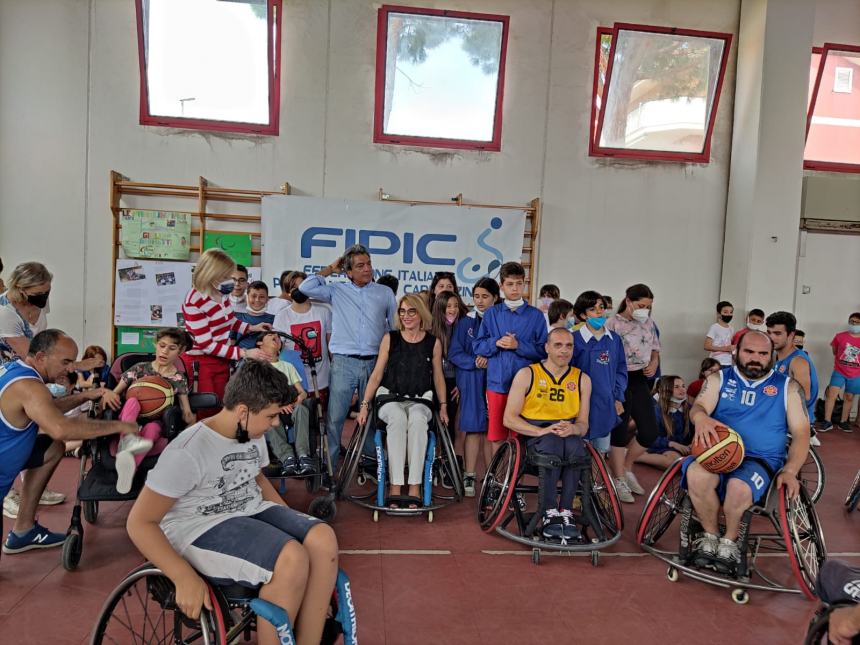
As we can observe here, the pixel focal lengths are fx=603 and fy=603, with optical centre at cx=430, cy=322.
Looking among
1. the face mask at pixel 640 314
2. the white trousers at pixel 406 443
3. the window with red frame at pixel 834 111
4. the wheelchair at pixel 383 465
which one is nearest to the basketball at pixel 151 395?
the wheelchair at pixel 383 465

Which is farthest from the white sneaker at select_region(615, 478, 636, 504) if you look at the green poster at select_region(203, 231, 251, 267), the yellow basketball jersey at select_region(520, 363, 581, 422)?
the green poster at select_region(203, 231, 251, 267)

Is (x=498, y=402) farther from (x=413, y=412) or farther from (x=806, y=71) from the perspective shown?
(x=806, y=71)

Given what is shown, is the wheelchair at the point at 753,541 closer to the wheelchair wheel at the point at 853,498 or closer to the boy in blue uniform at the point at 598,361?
the boy in blue uniform at the point at 598,361

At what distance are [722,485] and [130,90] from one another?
5765mm

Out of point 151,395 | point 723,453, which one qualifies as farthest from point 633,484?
point 151,395

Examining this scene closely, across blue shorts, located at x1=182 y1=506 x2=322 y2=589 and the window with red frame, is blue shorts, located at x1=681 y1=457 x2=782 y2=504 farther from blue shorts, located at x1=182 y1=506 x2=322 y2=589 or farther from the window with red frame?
the window with red frame

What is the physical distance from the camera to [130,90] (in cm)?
557

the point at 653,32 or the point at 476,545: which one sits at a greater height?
the point at 653,32

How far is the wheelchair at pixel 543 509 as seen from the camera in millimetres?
2695

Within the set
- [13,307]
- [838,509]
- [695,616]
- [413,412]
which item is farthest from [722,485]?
[13,307]

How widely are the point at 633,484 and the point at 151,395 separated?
285 centimetres

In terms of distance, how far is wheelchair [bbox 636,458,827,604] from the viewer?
7.76ft

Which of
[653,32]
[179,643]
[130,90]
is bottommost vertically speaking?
[179,643]

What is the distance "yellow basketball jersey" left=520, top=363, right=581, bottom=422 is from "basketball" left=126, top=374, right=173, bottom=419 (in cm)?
169
